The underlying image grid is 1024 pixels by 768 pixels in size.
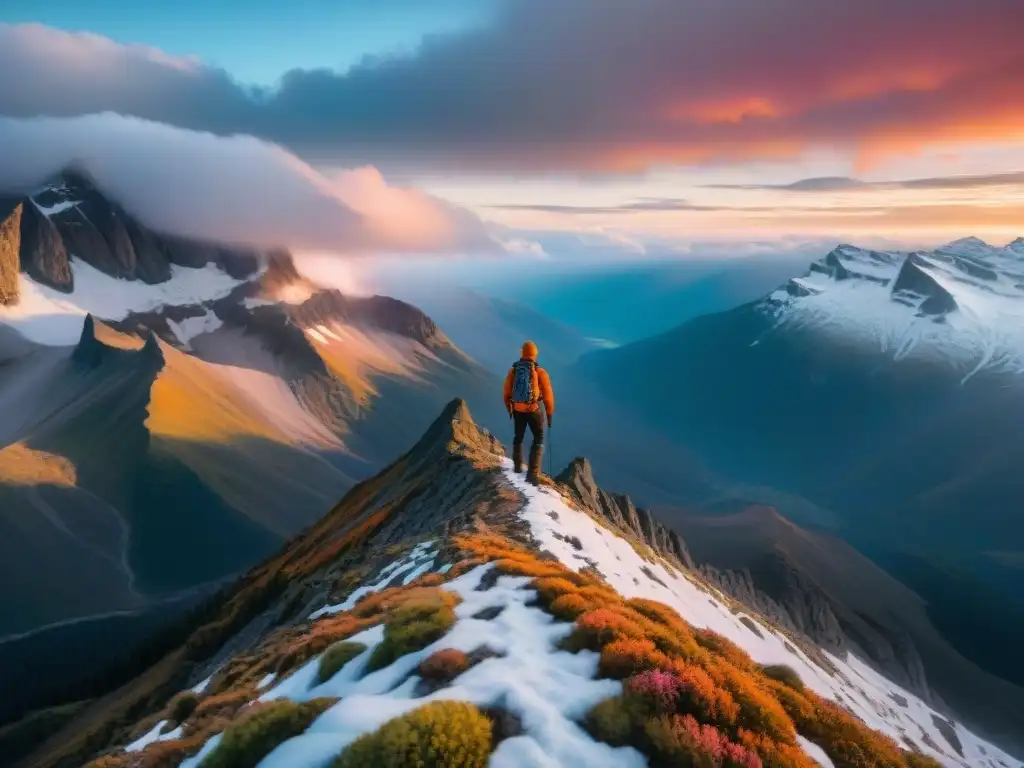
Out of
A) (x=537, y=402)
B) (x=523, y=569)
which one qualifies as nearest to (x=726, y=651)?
(x=523, y=569)

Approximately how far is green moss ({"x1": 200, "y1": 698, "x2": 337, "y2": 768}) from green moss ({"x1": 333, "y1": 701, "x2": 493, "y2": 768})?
247 centimetres

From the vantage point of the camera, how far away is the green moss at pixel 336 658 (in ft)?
49.7

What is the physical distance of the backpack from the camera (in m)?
32.6

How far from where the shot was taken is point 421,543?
36031 millimetres

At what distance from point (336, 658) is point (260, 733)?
381 cm

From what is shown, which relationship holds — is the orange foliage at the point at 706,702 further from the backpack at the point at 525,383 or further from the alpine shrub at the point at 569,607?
the backpack at the point at 525,383

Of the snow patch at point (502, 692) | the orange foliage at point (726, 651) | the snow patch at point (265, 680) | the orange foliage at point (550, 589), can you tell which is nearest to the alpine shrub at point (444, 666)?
the snow patch at point (502, 692)

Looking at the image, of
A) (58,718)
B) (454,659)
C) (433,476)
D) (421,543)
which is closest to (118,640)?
(58,718)

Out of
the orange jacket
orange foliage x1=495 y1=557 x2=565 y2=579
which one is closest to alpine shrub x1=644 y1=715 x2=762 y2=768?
orange foliage x1=495 y1=557 x2=565 y2=579

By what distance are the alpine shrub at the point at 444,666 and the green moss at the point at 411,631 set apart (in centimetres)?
159

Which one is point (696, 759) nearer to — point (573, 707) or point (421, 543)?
point (573, 707)

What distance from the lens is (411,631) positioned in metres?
15.1

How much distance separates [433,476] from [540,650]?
175 feet

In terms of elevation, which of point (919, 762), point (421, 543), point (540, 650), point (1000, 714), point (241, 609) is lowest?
point (1000, 714)
